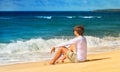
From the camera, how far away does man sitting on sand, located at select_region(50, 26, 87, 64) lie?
247 inches

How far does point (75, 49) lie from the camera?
21.2ft

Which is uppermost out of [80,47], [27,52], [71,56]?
[80,47]

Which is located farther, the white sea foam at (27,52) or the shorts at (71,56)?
the white sea foam at (27,52)

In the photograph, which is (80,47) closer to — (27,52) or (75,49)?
(75,49)

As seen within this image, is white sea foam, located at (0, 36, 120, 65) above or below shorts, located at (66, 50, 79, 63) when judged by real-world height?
below

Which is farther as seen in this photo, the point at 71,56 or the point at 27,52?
the point at 27,52

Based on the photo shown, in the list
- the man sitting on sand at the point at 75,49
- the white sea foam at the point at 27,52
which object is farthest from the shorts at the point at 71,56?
the white sea foam at the point at 27,52

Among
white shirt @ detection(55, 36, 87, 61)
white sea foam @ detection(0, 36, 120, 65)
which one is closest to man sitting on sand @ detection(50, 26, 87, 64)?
white shirt @ detection(55, 36, 87, 61)

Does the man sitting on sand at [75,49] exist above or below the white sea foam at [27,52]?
above

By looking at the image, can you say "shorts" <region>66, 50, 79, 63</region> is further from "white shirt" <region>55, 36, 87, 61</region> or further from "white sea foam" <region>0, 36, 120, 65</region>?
"white sea foam" <region>0, 36, 120, 65</region>

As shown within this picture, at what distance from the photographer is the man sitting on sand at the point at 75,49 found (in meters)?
6.27

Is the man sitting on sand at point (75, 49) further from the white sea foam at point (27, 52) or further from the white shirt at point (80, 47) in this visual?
the white sea foam at point (27, 52)

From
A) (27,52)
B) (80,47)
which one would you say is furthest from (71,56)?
(27,52)

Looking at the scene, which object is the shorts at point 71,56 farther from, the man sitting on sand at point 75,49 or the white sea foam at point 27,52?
the white sea foam at point 27,52
